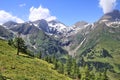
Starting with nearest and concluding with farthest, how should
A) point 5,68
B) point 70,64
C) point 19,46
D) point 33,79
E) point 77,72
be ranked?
point 33,79 → point 5,68 → point 19,46 → point 77,72 → point 70,64

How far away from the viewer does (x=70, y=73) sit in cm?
13400

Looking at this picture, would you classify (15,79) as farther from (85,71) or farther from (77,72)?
(77,72)

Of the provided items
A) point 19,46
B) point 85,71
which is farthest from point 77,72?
point 19,46

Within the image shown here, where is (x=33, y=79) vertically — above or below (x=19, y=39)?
below

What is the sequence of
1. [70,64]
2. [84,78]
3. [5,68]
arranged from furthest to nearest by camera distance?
[70,64] → [84,78] → [5,68]

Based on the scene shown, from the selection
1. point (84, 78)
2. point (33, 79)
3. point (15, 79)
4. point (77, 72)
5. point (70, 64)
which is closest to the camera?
point (15, 79)

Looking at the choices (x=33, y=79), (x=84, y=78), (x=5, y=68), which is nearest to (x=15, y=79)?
(x=33, y=79)

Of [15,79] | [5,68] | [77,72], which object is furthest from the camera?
[77,72]

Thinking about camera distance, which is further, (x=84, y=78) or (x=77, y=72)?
(x=77, y=72)

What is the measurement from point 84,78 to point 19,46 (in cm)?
3445

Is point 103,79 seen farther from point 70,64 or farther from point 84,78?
point 70,64

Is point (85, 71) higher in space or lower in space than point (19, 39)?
lower

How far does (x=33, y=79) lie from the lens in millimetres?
55750

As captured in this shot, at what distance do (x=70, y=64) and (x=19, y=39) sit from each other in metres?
44.0
